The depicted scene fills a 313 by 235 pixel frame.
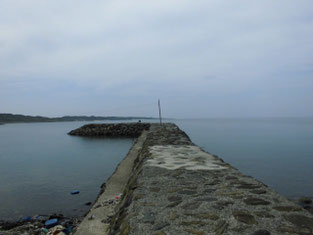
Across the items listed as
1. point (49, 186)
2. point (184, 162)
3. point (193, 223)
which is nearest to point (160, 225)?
point (193, 223)

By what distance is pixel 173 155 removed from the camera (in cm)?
783

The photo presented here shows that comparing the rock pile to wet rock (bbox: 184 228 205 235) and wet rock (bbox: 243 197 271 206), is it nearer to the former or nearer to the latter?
wet rock (bbox: 243 197 271 206)

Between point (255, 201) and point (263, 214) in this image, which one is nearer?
point (263, 214)

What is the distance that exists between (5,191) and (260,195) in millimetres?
10624

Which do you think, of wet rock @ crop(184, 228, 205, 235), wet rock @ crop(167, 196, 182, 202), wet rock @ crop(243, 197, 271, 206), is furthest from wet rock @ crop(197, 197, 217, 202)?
wet rock @ crop(184, 228, 205, 235)

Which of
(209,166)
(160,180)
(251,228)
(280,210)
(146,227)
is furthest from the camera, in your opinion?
(209,166)

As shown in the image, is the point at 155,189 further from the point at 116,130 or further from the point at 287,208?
the point at 116,130

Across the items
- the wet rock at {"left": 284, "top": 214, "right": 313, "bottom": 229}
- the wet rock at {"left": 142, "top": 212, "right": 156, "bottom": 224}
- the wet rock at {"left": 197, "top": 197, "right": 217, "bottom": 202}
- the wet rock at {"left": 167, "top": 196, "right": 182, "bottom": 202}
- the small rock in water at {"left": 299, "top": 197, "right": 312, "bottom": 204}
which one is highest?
the wet rock at {"left": 284, "top": 214, "right": 313, "bottom": 229}

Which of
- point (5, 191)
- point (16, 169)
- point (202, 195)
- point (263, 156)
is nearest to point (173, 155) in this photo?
point (202, 195)

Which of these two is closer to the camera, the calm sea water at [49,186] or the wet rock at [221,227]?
the wet rock at [221,227]

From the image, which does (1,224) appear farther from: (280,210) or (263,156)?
(263,156)

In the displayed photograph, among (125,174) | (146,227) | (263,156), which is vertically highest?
(146,227)

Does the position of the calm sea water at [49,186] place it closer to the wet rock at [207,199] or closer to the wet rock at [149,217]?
the wet rock at [149,217]

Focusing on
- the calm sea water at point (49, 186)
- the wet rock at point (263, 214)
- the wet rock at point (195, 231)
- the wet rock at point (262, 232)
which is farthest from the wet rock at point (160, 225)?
the calm sea water at point (49, 186)
